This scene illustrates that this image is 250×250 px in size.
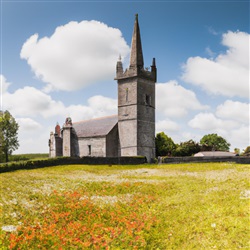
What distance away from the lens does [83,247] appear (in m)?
9.34

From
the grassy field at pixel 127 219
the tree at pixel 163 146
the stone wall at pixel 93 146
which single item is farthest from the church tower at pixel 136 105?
the grassy field at pixel 127 219

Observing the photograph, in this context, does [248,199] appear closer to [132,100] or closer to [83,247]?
[83,247]

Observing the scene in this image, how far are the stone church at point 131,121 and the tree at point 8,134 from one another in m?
23.2

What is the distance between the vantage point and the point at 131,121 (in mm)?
51750

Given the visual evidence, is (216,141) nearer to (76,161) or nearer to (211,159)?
(211,159)

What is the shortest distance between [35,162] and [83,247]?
31.9m

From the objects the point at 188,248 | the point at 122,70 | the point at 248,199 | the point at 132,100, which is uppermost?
the point at 122,70

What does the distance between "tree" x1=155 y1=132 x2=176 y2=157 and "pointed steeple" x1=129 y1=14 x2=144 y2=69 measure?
84.3ft

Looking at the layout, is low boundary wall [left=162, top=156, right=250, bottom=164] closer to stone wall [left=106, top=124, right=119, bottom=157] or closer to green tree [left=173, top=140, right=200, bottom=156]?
stone wall [left=106, top=124, right=119, bottom=157]

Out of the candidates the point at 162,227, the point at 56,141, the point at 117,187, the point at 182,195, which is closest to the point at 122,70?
the point at 56,141

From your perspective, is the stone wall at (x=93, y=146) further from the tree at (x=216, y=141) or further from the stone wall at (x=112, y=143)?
the tree at (x=216, y=141)

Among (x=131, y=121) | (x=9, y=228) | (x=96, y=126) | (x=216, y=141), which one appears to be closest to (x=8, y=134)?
(x=96, y=126)

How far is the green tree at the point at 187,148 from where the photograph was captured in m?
77.3

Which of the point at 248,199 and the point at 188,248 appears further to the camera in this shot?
the point at 248,199
